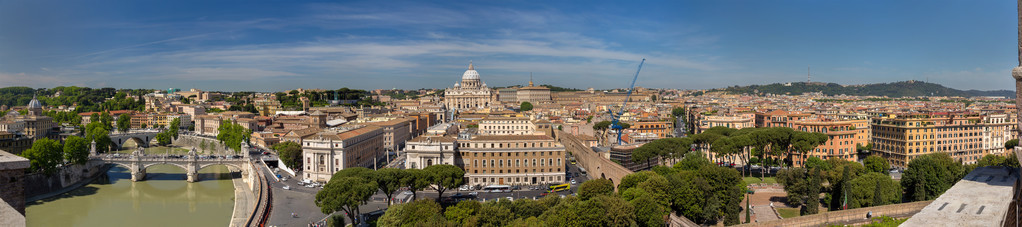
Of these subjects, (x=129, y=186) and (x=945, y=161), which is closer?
(x=945, y=161)

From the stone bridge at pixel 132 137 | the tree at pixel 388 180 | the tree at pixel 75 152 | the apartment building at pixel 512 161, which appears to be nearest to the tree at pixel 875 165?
the apartment building at pixel 512 161

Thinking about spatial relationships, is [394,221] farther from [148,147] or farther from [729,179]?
[148,147]

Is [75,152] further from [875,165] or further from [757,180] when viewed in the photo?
[875,165]

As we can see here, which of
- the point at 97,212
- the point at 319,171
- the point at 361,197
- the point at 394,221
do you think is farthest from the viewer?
the point at 319,171

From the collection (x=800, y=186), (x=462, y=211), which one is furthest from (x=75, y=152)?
(x=800, y=186)

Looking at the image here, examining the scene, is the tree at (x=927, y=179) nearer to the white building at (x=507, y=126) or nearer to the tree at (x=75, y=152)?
the white building at (x=507, y=126)

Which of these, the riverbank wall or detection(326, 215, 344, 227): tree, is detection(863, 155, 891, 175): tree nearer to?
detection(326, 215, 344, 227): tree

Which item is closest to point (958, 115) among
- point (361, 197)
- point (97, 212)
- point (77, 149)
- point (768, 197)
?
point (768, 197)
